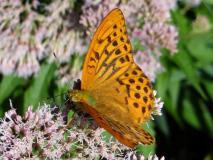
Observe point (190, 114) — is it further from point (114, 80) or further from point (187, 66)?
point (114, 80)

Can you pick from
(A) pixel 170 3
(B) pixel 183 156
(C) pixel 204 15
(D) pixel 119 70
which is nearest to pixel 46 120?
(D) pixel 119 70

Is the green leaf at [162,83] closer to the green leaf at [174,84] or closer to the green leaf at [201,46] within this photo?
the green leaf at [174,84]

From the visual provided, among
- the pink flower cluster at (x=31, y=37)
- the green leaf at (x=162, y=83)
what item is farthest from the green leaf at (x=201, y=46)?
the pink flower cluster at (x=31, y=37)

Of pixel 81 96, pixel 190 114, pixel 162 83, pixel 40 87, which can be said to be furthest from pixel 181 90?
pixel 81 96

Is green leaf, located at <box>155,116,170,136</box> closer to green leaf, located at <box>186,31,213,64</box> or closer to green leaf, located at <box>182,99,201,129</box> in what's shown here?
green leaf, located at <box>182,99,201,129</box>

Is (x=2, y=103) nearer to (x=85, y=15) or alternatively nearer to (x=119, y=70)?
(x=85, y=15)

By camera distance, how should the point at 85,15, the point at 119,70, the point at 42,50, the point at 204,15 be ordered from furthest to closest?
the point at 204,15 < the point at 42,50 < the point at 85,15 < the point at 119,70
